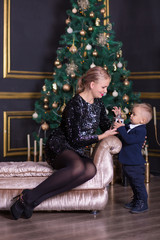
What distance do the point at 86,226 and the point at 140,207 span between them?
581 mm

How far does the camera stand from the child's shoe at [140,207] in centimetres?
320

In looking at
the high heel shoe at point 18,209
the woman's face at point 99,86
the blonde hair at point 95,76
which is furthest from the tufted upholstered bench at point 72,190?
Result: the blonde hair at point 95,76

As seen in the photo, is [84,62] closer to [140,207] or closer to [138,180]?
[138,180]

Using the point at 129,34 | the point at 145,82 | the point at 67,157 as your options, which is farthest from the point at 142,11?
the point at 67,157

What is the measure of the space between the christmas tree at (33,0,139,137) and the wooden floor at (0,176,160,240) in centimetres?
149

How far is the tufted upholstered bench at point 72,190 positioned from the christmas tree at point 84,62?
130 centimetres

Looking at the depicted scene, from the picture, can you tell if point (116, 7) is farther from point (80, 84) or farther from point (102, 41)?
point (80, 84)

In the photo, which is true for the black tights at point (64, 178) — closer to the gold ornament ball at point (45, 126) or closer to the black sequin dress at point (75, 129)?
the black sequin dress at point (75, 129)

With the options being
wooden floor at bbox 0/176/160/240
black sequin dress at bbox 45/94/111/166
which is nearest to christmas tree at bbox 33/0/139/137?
black sequin dress at bbox 45/94/111/166

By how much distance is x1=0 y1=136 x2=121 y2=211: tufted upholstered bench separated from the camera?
3.08 meters

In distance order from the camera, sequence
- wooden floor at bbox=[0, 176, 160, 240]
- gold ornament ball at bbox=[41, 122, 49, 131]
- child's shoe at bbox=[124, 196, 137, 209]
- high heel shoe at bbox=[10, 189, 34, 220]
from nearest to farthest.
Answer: wooden floor at bbox=[0, 176, 160, 240]
high heel shoe at bbox=[10, 189, 34, 220]
child's shoe at bbox=[124, 196, 137, 209]
gold ornament ball at bbox=[41, 122, 49, 131]

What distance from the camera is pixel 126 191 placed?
4008mm

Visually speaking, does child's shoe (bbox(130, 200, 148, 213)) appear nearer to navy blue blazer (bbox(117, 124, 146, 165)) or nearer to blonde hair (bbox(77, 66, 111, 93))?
navy blue blazer (bbox(117, 124, 146, 165))

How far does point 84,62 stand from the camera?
442 centimetres
